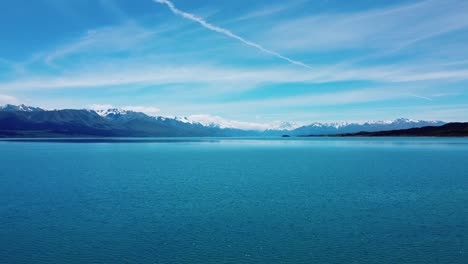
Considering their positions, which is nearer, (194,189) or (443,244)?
(443,244)

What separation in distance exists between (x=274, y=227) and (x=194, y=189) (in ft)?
63.4

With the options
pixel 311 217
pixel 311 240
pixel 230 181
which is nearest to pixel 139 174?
pixel 230 181

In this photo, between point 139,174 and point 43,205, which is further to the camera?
point 139,174

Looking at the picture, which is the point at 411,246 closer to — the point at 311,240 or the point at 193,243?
the point at 311,240

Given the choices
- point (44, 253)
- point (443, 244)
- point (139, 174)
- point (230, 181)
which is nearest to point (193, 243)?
point (44, 253)

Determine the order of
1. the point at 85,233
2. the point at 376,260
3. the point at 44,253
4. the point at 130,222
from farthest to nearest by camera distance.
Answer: the point at 130,222 < the point at 85,233 < the point at 44,253 < the point at 376,260

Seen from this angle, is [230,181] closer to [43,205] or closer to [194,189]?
[194,189]

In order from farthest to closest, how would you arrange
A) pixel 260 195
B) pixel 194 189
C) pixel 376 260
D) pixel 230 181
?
pixel 230 181
pixel 194 189
pixel 260 195
pixel 376 260

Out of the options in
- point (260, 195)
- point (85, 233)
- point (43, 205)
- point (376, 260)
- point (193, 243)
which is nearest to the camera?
point (376, 260)

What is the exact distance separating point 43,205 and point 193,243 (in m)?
19.5

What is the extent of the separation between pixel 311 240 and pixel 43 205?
84.7ft

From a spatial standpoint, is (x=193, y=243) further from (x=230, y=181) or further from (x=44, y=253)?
(x=230, y=181)

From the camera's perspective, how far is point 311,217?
31422 mm

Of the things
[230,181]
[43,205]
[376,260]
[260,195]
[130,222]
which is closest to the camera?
[376,260]
